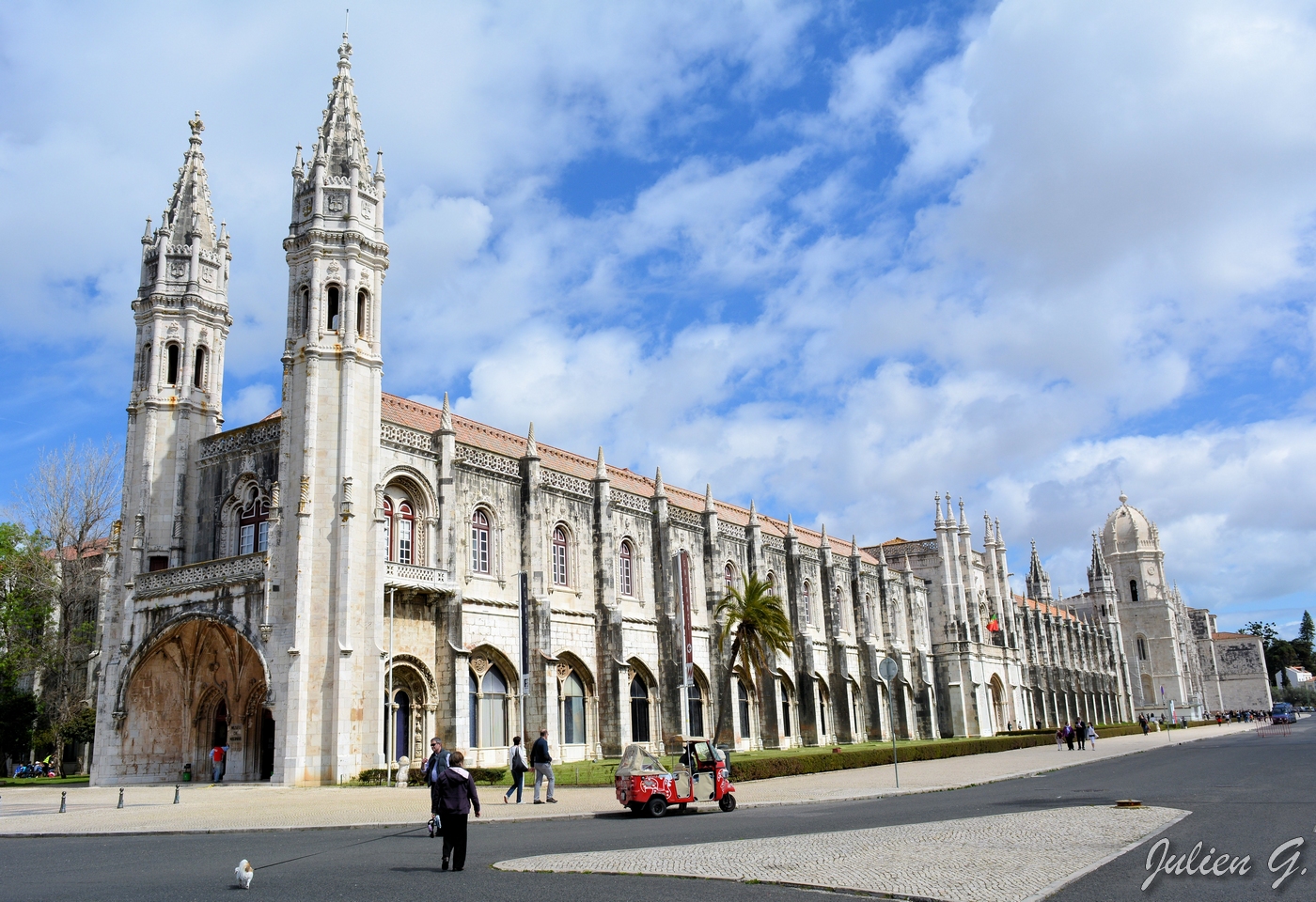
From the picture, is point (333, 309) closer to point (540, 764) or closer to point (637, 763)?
point (540, 764)

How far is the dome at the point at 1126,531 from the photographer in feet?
421

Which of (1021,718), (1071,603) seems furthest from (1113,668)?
(1021,718)

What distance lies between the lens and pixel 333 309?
111 ft

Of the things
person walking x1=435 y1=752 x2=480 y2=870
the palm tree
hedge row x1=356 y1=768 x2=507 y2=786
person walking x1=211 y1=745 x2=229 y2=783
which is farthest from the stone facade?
person walking x1=435 y1=752 x2=480 y2=870

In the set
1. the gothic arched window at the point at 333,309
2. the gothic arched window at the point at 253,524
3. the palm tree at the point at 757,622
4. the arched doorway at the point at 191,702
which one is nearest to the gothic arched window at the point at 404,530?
the gothic arched window at the point at 253,524

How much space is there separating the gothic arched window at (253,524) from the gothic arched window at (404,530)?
4.38 meters

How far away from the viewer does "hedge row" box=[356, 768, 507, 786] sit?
89.5 feet

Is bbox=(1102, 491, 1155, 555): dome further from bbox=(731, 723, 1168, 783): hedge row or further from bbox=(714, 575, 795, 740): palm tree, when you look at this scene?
bbox=(714, 575, 795, 740): palm tree

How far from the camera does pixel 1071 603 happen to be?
13375 cm

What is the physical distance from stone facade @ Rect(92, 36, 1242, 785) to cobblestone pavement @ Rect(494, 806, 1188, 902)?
47.1ft

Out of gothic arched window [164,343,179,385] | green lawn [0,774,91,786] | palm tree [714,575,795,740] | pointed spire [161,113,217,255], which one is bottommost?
green lawn [0,774,91,786]

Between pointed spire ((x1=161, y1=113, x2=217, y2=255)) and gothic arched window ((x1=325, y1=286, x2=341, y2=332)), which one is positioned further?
pointed spire ((x1=161, y1=113, x2=217, y2=255))

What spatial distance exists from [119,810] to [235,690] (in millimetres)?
9172

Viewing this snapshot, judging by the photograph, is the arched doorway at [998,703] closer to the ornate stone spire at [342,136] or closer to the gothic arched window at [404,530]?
the gothic arched window at [404,530]
